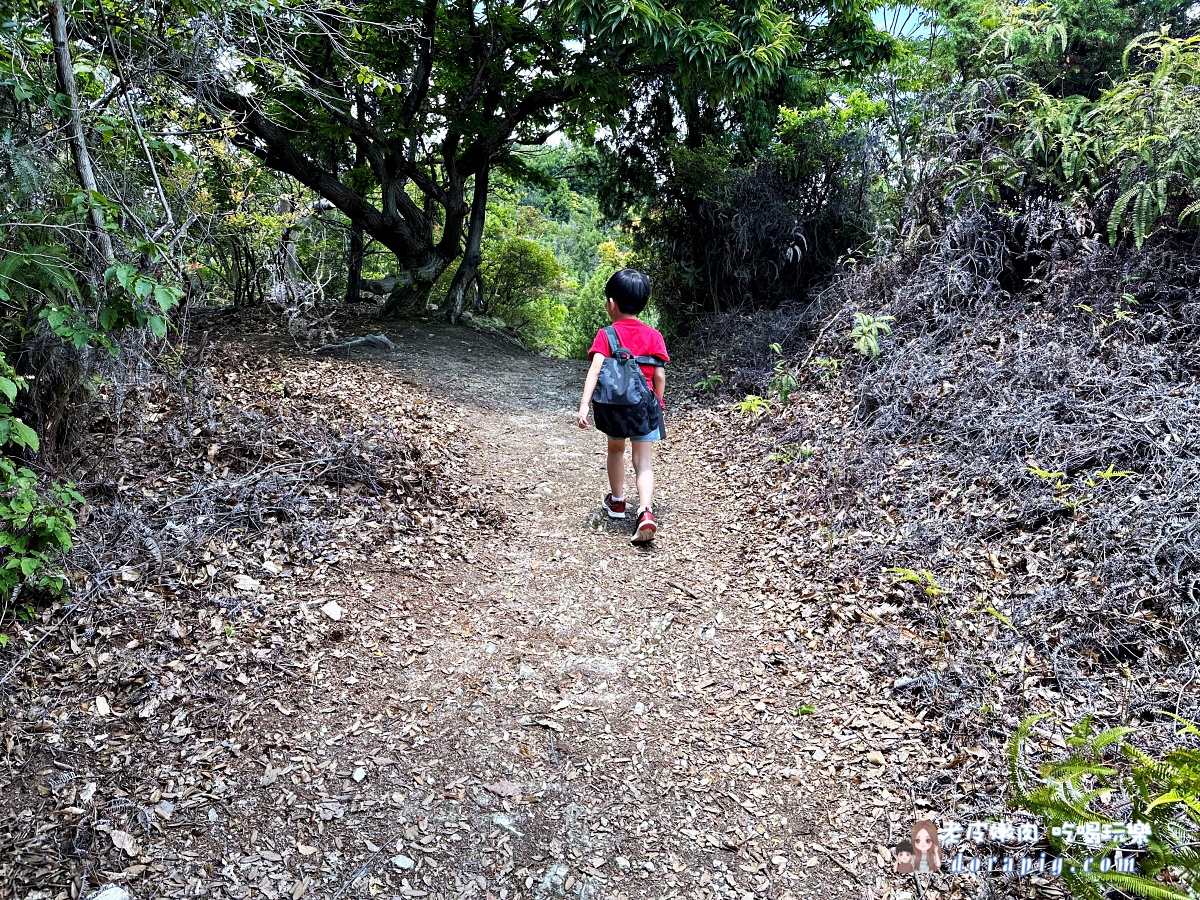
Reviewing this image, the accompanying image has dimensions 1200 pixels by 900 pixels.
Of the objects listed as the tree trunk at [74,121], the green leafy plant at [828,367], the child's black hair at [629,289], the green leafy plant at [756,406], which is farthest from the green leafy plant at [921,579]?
the tree trunk at [74,121]

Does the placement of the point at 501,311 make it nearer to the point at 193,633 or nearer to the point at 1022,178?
the point at 1022,178

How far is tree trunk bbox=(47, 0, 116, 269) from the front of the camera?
3025 millimetres

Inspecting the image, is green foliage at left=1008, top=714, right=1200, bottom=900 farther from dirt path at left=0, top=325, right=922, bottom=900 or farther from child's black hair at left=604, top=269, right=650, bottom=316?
child's black hair at left=604, top=269, right=650, bottom=316

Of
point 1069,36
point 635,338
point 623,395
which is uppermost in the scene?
point 1069,36

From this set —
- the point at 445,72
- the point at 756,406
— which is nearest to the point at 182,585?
the point at 756,406

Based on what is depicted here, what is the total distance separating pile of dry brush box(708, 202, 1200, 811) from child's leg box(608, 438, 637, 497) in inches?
43.5

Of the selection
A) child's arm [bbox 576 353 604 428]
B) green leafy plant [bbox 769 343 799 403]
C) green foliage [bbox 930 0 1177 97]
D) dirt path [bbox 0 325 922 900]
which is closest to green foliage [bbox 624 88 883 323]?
green foliage [bbox 930 0 1177 97]

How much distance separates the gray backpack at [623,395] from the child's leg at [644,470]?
0.51 ft

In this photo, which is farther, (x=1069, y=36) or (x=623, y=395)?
(x=1069, y=36)

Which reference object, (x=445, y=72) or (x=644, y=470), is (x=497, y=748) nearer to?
(x=644, y=470)

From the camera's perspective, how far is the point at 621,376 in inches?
171

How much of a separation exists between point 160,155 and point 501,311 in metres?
13.8

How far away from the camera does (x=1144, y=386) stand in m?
4.26

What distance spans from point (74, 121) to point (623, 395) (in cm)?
304
